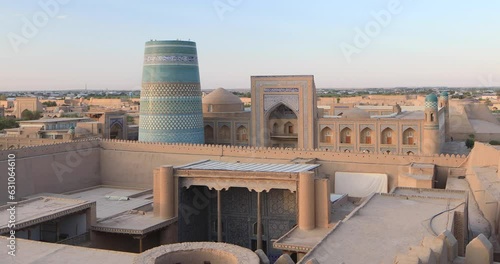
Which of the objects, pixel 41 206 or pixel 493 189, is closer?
pixel 493 189

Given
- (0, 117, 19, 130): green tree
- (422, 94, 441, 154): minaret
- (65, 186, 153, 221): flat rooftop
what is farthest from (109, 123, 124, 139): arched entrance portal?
(422, 94, 441, 154): minaret

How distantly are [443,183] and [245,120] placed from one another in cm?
901

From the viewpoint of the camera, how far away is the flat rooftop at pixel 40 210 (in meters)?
9.76

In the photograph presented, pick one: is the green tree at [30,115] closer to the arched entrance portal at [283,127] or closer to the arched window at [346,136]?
the arched entrance portal at [283,127]

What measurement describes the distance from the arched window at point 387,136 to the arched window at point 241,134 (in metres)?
5.03

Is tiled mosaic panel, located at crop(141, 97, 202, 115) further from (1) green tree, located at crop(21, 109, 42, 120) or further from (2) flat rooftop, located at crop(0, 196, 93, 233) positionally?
(1) green tree, located at crop(21, 109, 42, 120)

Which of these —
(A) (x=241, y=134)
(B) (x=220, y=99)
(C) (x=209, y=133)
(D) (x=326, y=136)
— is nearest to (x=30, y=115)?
(B) (x=220, y=99)

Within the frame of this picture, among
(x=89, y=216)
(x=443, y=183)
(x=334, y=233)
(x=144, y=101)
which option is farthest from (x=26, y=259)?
(x=144, y=101)

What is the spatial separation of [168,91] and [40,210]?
292 inches

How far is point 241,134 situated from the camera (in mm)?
20625

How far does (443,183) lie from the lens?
42.4 feet

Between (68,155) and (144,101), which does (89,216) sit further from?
(144,101)

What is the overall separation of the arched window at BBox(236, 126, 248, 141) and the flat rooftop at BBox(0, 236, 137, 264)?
12754 mm

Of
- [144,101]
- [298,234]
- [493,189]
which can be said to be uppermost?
[144,101]
